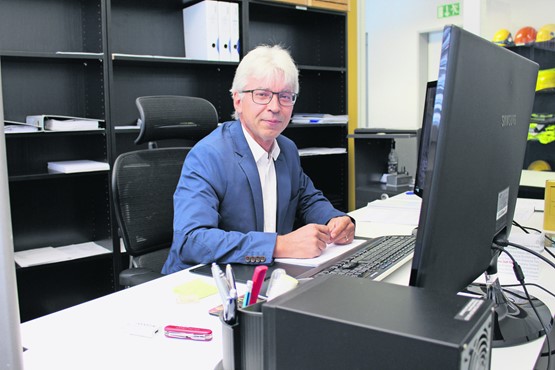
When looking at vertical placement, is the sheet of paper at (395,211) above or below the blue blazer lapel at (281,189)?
below

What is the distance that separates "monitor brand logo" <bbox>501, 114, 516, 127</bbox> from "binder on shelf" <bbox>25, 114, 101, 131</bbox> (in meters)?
2.18

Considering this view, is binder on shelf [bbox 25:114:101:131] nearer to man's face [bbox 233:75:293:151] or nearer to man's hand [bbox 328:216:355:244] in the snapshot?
man's face [bbox 233:75:293:151]

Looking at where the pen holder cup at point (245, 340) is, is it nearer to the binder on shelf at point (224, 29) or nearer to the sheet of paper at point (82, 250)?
the sheet of paper at point (82, 250)

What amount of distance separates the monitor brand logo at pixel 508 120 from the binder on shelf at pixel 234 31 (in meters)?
2.39

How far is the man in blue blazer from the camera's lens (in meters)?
1.46

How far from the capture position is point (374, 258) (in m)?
1.37

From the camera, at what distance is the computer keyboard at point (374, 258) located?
125 cm

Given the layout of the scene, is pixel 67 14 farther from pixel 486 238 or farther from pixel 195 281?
pixel 486 238

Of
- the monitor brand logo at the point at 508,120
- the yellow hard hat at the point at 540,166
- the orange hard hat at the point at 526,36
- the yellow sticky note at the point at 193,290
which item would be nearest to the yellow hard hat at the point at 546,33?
the orange hard hat at the point at 526,36

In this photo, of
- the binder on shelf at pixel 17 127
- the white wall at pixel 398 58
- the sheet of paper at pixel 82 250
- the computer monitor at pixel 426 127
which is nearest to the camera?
the computer monitor at pixel 426 127

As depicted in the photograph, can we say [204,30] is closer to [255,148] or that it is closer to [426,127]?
[255,148]

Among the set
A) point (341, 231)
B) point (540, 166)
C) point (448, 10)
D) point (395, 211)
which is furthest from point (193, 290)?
point (448, 10)

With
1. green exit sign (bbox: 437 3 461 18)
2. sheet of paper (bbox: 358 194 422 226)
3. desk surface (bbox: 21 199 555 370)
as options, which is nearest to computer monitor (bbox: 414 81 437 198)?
sheet of paper (bbox: 358 194 422 226)

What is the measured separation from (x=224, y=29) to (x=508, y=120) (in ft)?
7.96
